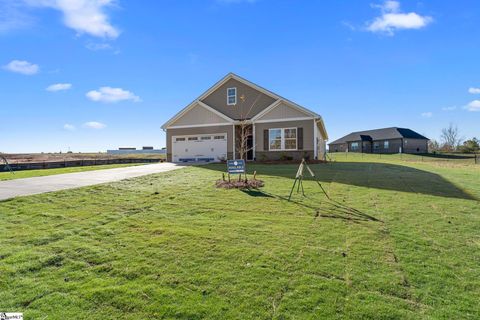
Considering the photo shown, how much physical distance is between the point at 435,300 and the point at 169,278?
10.7 feet

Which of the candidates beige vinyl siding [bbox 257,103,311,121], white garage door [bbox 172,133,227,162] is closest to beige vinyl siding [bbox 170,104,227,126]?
white garage door [bbox 172,133,227,162]

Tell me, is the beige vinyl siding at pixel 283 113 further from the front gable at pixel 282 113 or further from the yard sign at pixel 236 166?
the yard sign at pixel 236 166

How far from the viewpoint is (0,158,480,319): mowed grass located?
→ 312 centimetres

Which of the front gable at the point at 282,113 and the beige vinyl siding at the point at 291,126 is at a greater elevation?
the front gable at the point at 282,113

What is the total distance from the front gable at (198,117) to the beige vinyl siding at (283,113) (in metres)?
3.68

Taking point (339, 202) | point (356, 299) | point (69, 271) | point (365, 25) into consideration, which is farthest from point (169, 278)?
point (365, 25)

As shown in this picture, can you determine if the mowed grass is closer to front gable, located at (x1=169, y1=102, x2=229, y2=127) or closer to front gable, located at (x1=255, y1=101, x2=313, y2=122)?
front gable, located at (x1=255, y1=101, x2=313, y2=122)

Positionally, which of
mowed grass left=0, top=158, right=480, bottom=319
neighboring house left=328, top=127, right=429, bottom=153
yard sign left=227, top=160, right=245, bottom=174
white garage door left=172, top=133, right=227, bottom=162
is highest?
neighboring house left=328, top=127, right=429, bottom=153

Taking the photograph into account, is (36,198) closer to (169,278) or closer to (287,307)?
(169,278)

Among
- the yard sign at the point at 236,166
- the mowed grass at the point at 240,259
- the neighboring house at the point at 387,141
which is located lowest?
the mowed grass at the point at 240,259

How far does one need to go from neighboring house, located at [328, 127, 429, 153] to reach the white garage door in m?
41.7

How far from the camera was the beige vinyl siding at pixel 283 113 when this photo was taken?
2053 cm

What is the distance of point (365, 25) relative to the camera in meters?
13.4

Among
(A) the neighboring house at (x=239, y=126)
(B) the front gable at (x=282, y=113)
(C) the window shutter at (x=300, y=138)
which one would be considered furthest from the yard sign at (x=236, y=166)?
(B) the front gable at (x=282, y=113)
